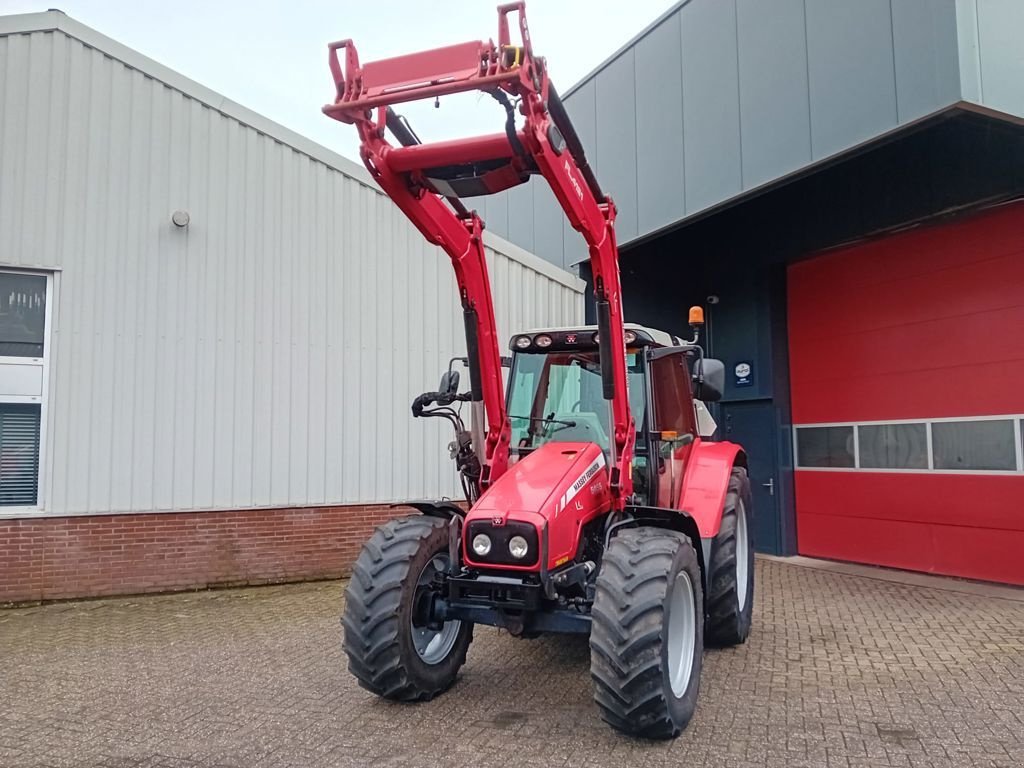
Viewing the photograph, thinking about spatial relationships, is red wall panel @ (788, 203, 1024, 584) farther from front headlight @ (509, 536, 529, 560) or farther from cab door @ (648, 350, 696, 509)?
front headlight @ (509, 536, 529, 560)

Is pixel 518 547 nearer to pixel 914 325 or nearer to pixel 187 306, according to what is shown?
pixel 187 306

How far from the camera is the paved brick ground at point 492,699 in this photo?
400cm

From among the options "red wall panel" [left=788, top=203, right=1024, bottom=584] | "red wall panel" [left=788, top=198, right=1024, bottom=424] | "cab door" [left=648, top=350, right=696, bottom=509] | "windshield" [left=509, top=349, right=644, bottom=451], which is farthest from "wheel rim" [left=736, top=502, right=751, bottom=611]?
"red wall panel" [left=788, top=198, right=1024, bottom=424]

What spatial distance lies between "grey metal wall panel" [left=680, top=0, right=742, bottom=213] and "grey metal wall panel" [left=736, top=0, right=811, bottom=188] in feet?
0.50

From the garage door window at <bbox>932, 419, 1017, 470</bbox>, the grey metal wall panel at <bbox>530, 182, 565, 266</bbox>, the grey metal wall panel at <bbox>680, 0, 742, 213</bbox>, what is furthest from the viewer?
the grey metal wall panel at <bbox>530, 182, 565, 266</bbox>

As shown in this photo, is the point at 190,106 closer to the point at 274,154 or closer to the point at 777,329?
the point at 274,154

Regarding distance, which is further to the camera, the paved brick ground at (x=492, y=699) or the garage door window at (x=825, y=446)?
the garage door window at (x=825, y=446)

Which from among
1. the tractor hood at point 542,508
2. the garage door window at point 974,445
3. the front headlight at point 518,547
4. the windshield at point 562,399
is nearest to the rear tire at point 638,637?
the tractor hood at point 542,508

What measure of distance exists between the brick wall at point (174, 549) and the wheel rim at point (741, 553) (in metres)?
4.29

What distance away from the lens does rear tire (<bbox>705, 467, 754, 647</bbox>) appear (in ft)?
18.5

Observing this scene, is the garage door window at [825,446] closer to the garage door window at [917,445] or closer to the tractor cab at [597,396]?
the garage door window at [917,445]

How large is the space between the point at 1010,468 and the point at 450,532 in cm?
650

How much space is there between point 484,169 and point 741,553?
395cm

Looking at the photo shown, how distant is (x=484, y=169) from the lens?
13.4ft
